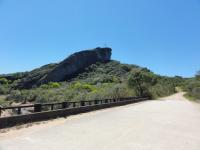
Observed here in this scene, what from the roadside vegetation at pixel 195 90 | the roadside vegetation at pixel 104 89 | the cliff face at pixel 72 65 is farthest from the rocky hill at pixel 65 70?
the roadside vegetation at pixel 195 90

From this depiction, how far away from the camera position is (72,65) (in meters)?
136

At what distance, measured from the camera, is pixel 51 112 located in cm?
1677

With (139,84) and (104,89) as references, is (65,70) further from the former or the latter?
(139,84)

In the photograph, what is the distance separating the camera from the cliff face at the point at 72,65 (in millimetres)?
134100

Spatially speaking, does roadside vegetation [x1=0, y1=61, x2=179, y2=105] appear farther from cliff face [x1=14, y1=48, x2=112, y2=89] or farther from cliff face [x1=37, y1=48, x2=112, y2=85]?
cliff face [x1=37, y1=48, x2=112, y2=85]

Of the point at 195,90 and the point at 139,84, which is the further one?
the point at 195,90

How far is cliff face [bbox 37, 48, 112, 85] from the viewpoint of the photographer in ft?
440

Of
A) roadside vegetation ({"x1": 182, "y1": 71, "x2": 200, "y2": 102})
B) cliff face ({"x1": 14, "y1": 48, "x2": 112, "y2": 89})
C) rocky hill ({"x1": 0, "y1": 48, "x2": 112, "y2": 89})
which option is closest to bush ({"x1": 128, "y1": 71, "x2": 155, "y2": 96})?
roadside vegetation ({"x1": 182, "y1": 71, "x2": 200, "y2": 102})

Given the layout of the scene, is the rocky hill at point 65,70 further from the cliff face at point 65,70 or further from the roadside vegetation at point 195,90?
the roadside vegetation at point 195,90

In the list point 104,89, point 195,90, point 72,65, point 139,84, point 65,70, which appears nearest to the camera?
point 139,84

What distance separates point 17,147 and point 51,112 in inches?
329

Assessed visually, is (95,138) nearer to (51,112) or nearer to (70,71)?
(51,112)

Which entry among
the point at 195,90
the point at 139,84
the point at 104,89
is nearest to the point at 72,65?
the point at 195,90

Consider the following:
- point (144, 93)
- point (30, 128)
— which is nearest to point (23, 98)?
point (144, 93)
